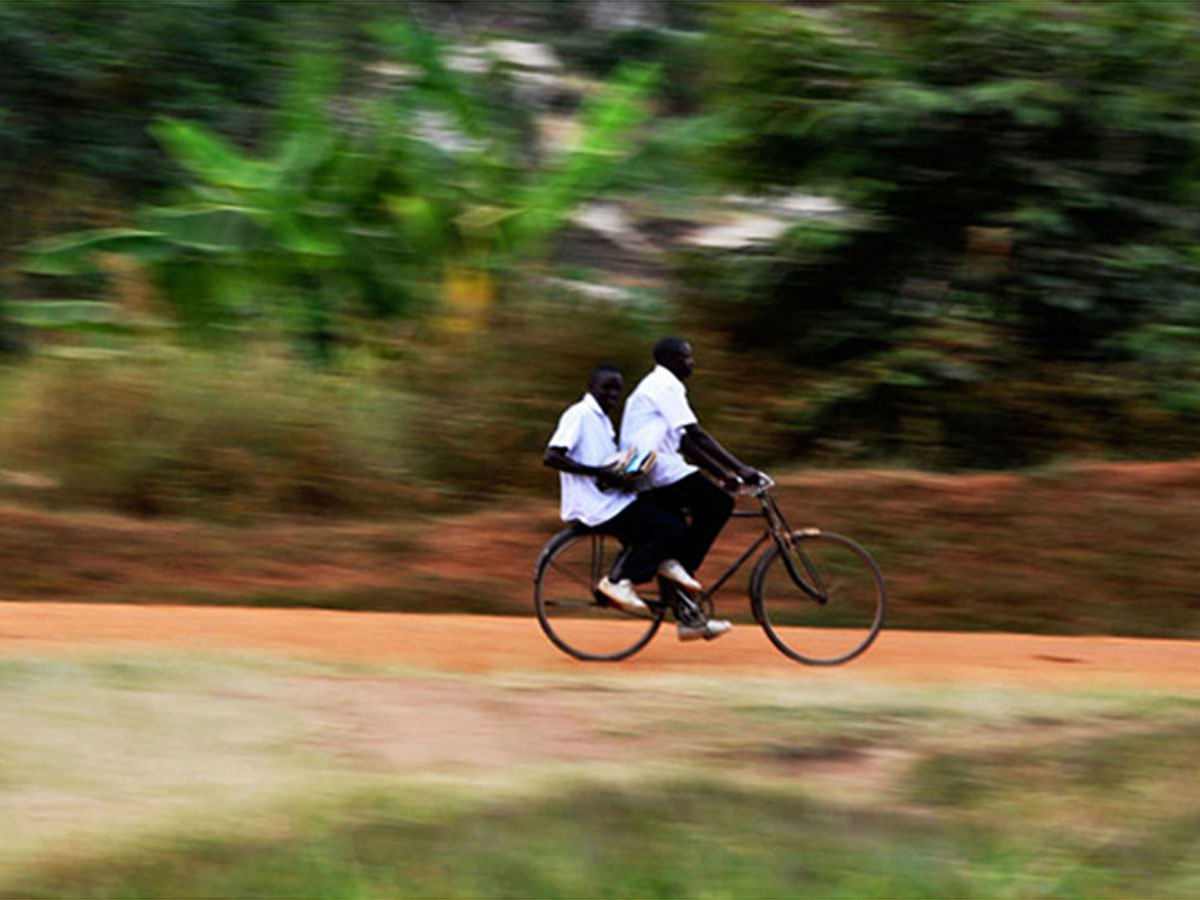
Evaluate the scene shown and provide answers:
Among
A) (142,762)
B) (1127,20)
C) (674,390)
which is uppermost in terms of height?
(1127,20)

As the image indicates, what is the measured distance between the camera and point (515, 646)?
10914 millimetres

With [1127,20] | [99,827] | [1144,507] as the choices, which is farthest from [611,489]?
[1127,20]

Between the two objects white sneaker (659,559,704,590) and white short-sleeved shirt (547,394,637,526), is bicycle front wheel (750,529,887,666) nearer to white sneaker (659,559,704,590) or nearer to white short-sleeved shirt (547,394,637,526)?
white sneaker (659,559,704,590)

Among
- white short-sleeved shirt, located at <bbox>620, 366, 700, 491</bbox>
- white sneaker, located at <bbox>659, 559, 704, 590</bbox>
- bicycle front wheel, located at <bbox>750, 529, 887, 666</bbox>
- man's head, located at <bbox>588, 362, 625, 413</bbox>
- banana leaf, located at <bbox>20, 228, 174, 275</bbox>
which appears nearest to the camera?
white short-sleeved shirt, located at <bbox>620, 366, 700, 491</bbox>

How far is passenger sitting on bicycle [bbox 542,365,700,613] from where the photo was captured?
31.4 feet

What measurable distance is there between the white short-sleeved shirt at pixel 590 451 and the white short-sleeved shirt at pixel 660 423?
11 cm

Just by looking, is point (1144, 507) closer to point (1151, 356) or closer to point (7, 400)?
point (1151, 356)

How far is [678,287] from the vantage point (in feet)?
56.6

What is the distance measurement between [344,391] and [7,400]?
2.85 meters

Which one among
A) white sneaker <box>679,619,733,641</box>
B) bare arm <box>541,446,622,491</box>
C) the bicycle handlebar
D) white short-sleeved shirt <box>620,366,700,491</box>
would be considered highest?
white short-sleeved shirt <box>620,366,700,491</box>

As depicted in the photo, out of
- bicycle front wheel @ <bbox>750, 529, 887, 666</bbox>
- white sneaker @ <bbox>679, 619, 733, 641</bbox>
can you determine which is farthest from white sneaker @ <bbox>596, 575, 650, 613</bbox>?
bicycle front wheel @ <bbox>750, 529, 887, 666</bbox>

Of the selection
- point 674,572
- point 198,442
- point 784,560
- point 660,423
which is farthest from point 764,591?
point 198,442

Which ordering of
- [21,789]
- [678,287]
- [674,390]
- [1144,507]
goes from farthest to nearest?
[678,287] → [1144,507] → [674,390] → [21,789]

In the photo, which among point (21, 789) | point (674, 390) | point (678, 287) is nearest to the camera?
point (21, 789)
